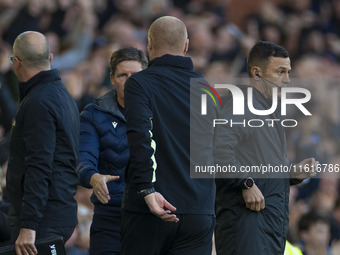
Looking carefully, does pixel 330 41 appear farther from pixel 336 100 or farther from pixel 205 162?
pixel 205 162

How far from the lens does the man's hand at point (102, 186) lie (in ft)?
15.4

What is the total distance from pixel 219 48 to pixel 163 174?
22.3ft

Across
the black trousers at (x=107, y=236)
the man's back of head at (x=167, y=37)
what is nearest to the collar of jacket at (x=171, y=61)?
the man's back of head at (x=167, y=37)

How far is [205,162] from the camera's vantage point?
428cm

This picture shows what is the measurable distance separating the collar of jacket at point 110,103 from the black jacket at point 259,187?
731mm

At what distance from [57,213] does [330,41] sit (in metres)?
9.20

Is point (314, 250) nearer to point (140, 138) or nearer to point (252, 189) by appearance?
point (252, 189)

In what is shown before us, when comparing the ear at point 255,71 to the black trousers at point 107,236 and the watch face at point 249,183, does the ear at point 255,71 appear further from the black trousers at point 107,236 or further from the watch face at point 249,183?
the black trousers at point 107,236

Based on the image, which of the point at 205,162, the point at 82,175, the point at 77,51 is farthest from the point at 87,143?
the point at 77,51

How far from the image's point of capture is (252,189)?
4.69m

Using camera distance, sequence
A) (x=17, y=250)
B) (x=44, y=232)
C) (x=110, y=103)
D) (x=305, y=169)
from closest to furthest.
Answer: (x=17, y=250), (x=44, y=232), (x=305, y=169), (x=110, y=103)

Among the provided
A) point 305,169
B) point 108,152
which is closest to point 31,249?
point 108,152

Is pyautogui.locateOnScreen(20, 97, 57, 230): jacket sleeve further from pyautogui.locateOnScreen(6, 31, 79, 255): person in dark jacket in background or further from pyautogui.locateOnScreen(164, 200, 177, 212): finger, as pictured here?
pyautogui.locateOnScreen(164, 200, 177, 212): finger

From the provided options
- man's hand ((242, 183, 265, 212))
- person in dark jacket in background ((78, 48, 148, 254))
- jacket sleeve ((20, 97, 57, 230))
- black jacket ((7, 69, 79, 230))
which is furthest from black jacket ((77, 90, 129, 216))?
man's hand ((242, 183, 265, 212))
